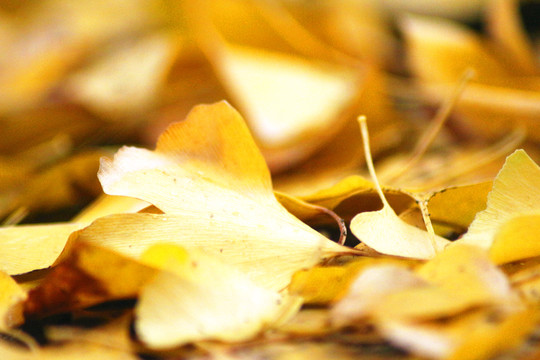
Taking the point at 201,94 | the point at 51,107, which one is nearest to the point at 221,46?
the point at 201,94

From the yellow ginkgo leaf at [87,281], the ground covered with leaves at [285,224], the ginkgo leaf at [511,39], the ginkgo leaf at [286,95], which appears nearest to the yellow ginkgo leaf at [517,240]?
the ground covered with leaves at [285,224]

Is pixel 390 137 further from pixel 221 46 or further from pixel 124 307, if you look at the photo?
pixel 124 307

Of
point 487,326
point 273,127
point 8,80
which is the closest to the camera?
point 487,326

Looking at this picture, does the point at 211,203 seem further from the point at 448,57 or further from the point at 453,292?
the point at 448,57

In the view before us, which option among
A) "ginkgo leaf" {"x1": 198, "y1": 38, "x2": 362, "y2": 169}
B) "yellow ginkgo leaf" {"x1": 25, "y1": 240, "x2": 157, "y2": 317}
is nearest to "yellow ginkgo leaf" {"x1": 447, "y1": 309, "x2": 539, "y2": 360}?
"yellow ginkgo leaf" {"x1": 25, "y1": 240, "x2": 157, "y2": 317}

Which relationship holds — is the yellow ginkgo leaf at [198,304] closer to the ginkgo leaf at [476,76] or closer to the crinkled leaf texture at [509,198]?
the crinkled leaf texture at [509,198]

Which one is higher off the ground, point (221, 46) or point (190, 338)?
point (221, 46)

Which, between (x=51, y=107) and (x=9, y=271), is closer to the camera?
(x=9, y=271)

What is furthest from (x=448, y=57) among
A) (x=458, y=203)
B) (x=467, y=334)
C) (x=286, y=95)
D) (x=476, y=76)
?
(x=467, y=334)
